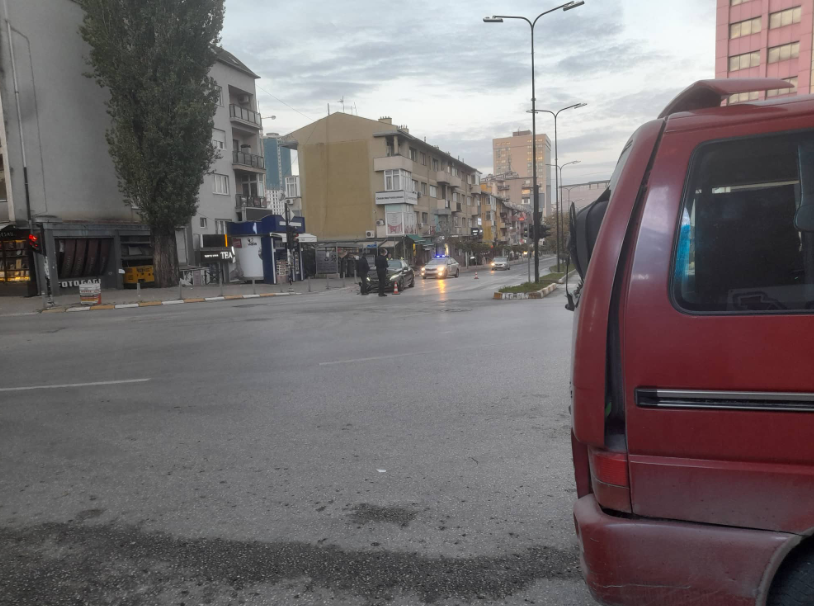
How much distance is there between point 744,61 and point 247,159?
5062 centimetres

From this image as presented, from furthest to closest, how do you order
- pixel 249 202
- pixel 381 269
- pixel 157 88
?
pixel 249 202, pixel 157 88, pixel 381 269

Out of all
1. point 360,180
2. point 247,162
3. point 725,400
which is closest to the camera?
point 725,400

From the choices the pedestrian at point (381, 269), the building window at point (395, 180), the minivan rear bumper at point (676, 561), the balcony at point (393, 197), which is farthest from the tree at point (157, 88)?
the minivan rear bumper at point (676, 561)

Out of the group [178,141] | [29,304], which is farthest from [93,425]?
[178,141]

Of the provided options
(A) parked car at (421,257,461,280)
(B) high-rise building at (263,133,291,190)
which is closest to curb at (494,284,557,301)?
(A) parked car at (421,257,461,280)

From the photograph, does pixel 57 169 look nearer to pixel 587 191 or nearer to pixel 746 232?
pixel 746 232

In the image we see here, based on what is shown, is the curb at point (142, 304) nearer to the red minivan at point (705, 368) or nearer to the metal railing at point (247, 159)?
the metal railing at point (247, 159)

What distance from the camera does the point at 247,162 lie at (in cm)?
4103

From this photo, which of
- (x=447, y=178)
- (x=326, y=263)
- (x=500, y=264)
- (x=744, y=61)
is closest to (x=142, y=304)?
(x=326, y=263)

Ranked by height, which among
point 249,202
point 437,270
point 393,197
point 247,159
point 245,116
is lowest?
point 437,270

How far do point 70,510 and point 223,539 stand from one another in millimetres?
1156

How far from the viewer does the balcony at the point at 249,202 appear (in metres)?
40.7

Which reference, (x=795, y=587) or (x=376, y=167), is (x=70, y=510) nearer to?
(x=795, y=587)

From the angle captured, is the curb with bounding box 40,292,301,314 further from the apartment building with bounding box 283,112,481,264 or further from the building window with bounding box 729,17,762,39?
the building window with bounding box 729,17,762,39
